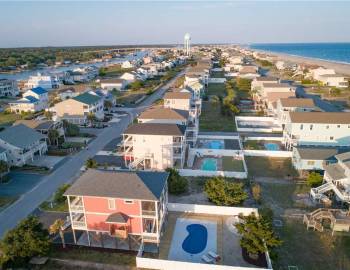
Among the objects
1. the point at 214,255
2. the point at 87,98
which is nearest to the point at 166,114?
the point at 87,98

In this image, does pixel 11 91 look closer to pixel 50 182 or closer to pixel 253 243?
pixel 50 182

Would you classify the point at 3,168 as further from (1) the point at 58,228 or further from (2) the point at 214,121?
(2) the point at 214,121

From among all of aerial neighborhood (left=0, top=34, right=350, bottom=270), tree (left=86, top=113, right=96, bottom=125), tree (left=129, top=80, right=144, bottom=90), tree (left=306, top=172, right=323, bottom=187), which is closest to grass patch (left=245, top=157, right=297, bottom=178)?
aerial neighborhood (left=0, top=34, right=350, bottom=270)

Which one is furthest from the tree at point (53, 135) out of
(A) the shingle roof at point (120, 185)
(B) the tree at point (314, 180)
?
(B) the tree at point (314, 180)

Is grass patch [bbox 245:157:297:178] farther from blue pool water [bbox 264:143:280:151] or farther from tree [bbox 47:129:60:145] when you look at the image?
tree [bbox 47:129:60:145]

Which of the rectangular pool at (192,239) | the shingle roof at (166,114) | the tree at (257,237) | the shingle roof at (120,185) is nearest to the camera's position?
the tree at (257,237)

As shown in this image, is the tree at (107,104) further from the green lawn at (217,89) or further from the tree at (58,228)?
the tree at (58,228)
